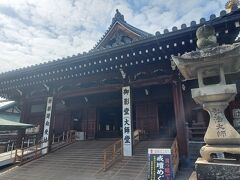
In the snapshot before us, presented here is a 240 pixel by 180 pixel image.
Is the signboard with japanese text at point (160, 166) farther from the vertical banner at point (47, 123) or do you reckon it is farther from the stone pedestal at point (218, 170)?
the vertical banner at point (47, 123)

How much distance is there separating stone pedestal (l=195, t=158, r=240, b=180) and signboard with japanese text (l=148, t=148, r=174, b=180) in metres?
3.03

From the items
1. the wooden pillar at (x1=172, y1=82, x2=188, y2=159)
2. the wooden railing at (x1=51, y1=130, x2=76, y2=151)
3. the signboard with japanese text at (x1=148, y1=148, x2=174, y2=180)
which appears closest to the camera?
the signboard with japanese text at (x1=148, y1=148, x2=174, y2=180)

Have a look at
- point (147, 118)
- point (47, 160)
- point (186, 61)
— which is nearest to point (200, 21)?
point (186, 61)

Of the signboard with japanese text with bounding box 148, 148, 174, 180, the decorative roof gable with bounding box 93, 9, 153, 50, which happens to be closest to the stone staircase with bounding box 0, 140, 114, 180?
the signboard with japanese text with bounding box 148, 148, 174, 180

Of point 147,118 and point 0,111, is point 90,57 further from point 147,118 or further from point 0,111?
Answer: point 0,111

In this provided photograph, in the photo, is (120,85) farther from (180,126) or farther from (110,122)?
(110,122)

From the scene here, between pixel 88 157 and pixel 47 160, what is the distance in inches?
90.3

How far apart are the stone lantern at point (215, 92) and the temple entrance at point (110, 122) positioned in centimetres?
1269

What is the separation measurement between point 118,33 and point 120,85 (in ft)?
28.7

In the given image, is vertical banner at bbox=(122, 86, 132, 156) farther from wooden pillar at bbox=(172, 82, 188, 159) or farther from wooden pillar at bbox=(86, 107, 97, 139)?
wooden pillar at bbox=(86, 107, 97, 139)

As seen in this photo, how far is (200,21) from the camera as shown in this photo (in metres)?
7.31

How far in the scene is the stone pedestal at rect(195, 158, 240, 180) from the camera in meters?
3.33

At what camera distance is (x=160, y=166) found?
650cm

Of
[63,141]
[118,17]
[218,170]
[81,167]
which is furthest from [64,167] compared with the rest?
[118,17]
